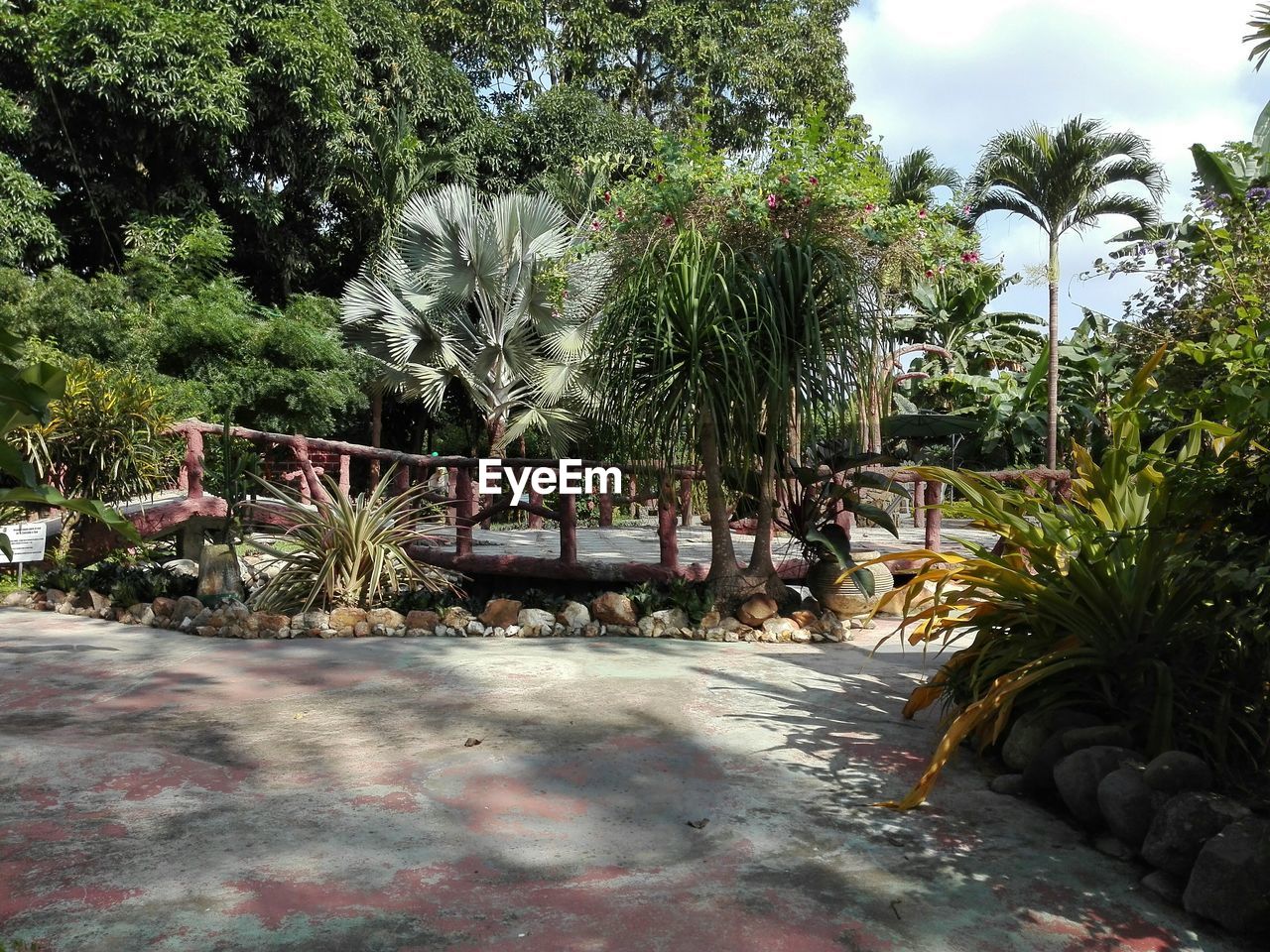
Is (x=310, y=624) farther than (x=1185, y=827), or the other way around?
(x=310, y=624)

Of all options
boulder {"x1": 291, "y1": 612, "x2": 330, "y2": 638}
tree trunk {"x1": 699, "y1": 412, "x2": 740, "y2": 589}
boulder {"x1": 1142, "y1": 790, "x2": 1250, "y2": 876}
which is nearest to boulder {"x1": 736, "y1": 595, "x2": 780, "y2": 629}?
tree trunk {"x1": 699, "y1": 412, "x2": 740, "y2": 589}

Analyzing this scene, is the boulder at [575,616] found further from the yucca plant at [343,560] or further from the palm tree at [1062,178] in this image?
the palm tree at [1062,178]

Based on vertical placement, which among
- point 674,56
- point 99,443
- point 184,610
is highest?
point 674,56

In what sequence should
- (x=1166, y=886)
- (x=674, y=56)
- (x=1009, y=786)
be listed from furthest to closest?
(x=674, y=56), (x=1009, y=786), (x=1166, y=886)

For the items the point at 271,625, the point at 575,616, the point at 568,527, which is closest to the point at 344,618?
the point at 271,625

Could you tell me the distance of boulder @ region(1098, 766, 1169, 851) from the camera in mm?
3453

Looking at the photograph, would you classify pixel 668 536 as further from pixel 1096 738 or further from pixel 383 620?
pixel 1096 738

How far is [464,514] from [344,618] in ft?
5.04

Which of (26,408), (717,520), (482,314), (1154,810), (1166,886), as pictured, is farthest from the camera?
(482,314)

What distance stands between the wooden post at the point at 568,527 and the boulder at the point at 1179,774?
491cm

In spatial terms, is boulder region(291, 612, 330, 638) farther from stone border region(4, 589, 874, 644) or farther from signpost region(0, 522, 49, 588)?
signpost region(0, 522, 49, 588)

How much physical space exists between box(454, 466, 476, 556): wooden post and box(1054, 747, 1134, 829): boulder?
17.4ft

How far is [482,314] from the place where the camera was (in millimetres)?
16781

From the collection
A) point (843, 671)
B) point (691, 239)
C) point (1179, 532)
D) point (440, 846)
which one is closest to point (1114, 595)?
point (1179, 532)
